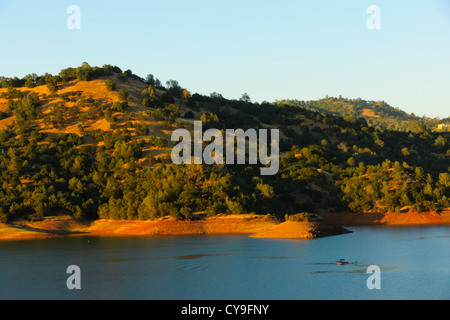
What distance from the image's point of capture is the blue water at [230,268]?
150ft

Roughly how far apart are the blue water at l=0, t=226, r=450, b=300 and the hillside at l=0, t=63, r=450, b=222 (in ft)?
55.6

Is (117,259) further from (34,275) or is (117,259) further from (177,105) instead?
(177,105)

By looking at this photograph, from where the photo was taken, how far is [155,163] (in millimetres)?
112625

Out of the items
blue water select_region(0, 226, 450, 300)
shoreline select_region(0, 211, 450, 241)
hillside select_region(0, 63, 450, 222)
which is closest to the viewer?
blue water select_region(0, 226, 450, 300)

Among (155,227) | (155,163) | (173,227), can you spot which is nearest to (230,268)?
(173,227)

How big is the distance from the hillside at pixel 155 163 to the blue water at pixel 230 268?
16955mm

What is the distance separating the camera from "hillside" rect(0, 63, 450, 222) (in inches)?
3875

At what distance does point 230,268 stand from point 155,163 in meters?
59.6

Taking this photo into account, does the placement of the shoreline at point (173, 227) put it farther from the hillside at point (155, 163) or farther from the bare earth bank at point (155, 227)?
the hillside at point (155, 163)

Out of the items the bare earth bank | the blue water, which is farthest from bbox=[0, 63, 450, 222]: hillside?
the blue water

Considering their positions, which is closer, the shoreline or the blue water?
the blue water

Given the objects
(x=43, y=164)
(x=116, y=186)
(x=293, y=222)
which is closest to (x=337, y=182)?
(x=293, y=222)

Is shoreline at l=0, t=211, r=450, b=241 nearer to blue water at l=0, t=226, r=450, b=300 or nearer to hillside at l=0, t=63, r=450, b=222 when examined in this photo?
hillside at l=0, t=63, r=450, b=222
